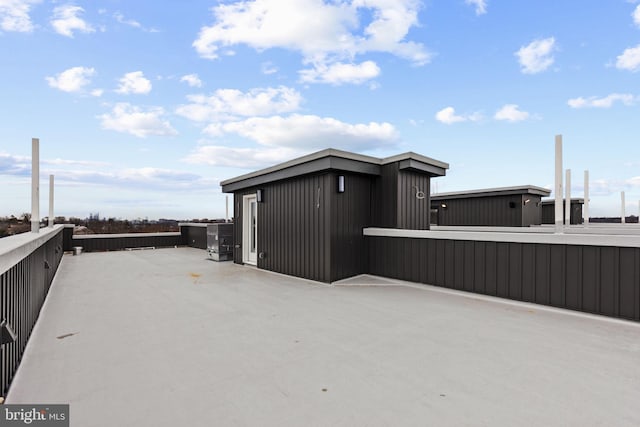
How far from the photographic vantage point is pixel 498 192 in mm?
9531

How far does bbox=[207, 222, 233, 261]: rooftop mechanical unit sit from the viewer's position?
7973 mm

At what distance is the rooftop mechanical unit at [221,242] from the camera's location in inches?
314

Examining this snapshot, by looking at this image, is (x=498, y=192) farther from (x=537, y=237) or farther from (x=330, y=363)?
(x=330, y=363)

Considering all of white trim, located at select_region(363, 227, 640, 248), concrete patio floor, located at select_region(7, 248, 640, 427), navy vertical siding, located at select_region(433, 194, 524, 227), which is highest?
navy vertical siding, located at select_region(433, 194, 524, 227)

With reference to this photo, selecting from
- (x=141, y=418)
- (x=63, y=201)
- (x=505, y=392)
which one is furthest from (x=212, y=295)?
(x=63, y=201)

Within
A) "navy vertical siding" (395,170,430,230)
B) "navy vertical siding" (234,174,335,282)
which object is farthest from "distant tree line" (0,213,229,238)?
"navy vertical siding" (395,170,430,230)

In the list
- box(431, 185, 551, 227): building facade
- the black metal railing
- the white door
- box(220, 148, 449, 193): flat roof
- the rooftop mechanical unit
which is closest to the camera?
the black metal railing

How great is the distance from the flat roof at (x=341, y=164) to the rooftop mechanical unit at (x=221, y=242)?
2196 mm

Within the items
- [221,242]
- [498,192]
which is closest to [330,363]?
[221,242]

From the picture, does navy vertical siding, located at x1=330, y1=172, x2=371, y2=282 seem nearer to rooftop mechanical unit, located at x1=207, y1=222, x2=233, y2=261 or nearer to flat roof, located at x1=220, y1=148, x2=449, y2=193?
flat roof, located at x1=220, y1=148, x2=449, y2=193

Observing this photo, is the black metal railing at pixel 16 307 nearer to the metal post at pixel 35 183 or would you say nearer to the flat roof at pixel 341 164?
the metal post at pixel 35 183

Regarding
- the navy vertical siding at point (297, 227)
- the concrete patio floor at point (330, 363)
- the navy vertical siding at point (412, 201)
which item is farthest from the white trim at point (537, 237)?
the navy vertical siding at point (297, 227)

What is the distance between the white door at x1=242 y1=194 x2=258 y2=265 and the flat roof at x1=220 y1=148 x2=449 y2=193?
0.90 m

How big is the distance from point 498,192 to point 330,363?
31.3ft
